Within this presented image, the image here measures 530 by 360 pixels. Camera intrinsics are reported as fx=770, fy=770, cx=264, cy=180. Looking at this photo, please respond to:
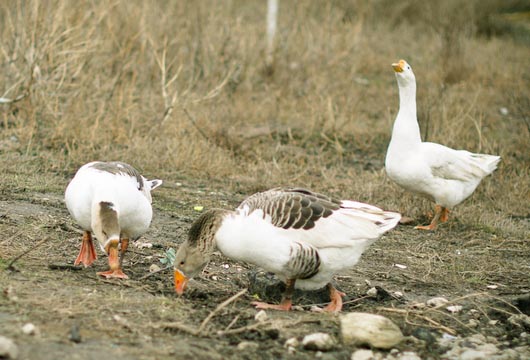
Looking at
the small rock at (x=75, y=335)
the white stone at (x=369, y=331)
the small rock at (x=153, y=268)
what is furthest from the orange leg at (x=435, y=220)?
the small rock at (x=75, y=335)

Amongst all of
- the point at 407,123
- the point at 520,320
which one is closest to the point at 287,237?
the point at 520,320

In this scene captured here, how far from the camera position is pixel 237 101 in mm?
11578

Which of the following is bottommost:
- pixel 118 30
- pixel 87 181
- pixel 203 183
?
pixel 203 183

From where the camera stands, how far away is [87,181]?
5410mm

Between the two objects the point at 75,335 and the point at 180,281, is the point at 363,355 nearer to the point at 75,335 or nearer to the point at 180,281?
the point at 180,281

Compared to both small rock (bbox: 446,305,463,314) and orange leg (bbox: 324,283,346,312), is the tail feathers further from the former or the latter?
small rock (bbox: 446,305,463,314)

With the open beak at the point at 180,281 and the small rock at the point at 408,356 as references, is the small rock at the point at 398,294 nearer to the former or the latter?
the small rock at the point at 408,356

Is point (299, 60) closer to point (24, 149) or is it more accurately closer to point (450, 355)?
point (24, 149)

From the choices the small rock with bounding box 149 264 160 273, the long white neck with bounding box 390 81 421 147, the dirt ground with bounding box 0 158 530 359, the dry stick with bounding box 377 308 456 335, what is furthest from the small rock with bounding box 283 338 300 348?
the long white neck with bounding box 390 81 421 147

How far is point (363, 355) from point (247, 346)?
2.18ft

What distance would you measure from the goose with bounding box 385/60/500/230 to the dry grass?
375 millimetres

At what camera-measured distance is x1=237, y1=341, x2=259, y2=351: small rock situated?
4.26 metres

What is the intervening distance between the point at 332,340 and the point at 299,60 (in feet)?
29.3

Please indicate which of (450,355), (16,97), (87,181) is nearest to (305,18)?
(16,97)
